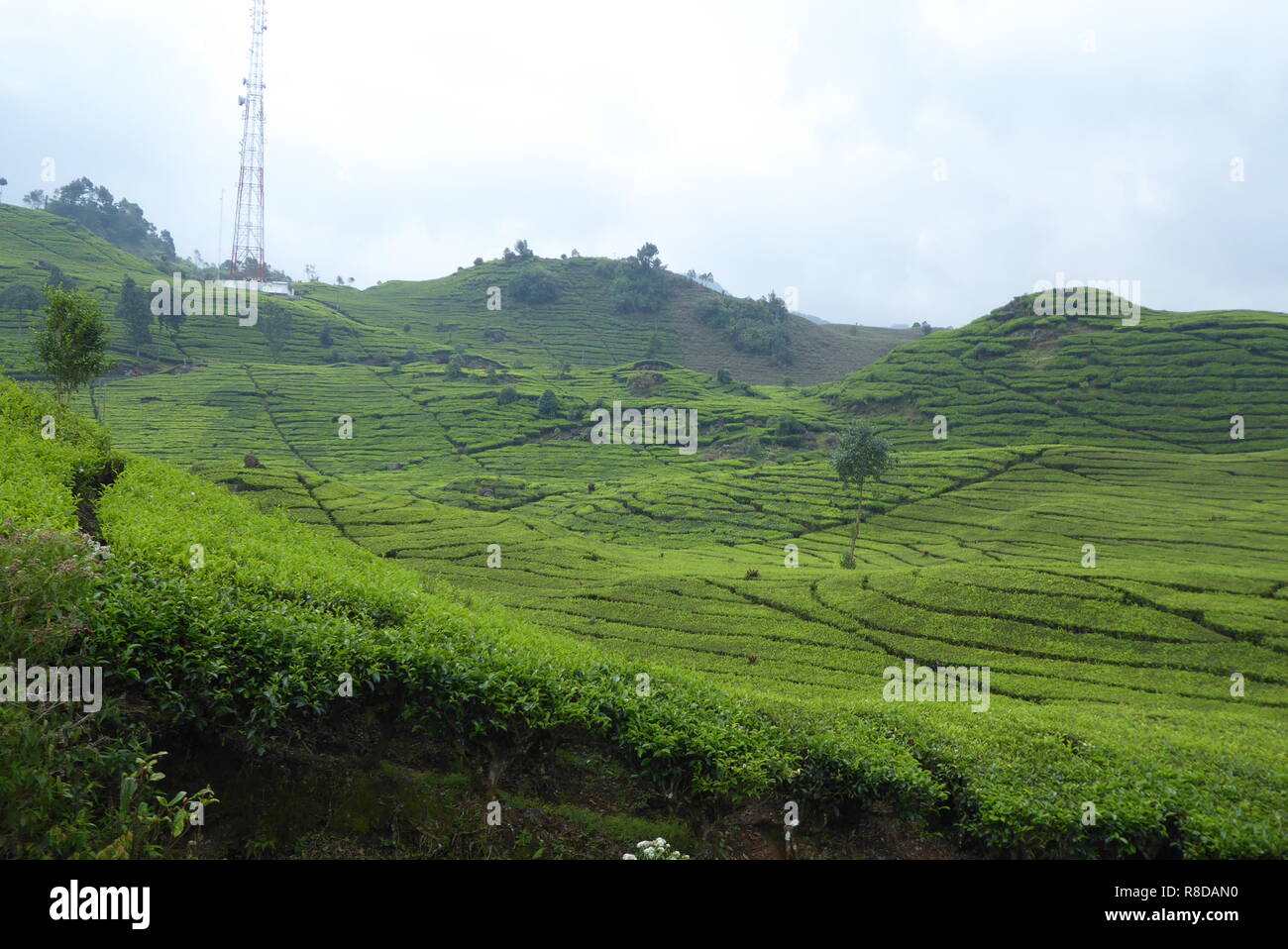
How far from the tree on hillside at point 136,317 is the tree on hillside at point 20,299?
23.4 feet

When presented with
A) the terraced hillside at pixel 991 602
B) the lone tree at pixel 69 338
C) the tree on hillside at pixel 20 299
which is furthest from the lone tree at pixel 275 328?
the lone tree at pixel 69 338

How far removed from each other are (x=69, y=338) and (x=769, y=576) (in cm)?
2304

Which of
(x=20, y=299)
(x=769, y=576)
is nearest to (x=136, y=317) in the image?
(x=20, y=299)

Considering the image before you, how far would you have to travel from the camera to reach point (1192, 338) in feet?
217

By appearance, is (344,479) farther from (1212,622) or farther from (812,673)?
(1212,622)

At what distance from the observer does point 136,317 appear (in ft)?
242

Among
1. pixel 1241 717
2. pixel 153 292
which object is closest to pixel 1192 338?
pixel 1241 717

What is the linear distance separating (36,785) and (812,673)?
1612cm

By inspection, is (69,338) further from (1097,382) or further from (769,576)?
Answer: (1097,382)

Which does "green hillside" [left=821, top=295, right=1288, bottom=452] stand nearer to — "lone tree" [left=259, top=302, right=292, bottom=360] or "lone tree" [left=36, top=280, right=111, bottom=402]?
"lone tree" [left=36, top=280, right=111, bottom=402]

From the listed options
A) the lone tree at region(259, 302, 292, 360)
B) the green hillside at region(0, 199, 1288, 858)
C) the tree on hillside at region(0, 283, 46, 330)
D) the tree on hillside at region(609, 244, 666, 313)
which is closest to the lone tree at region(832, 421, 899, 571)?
the green hillside at region(0, 199, 1288, 858)

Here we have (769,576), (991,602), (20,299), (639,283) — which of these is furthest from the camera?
(639,283)

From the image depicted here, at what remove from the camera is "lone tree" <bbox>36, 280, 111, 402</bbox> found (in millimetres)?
21281
